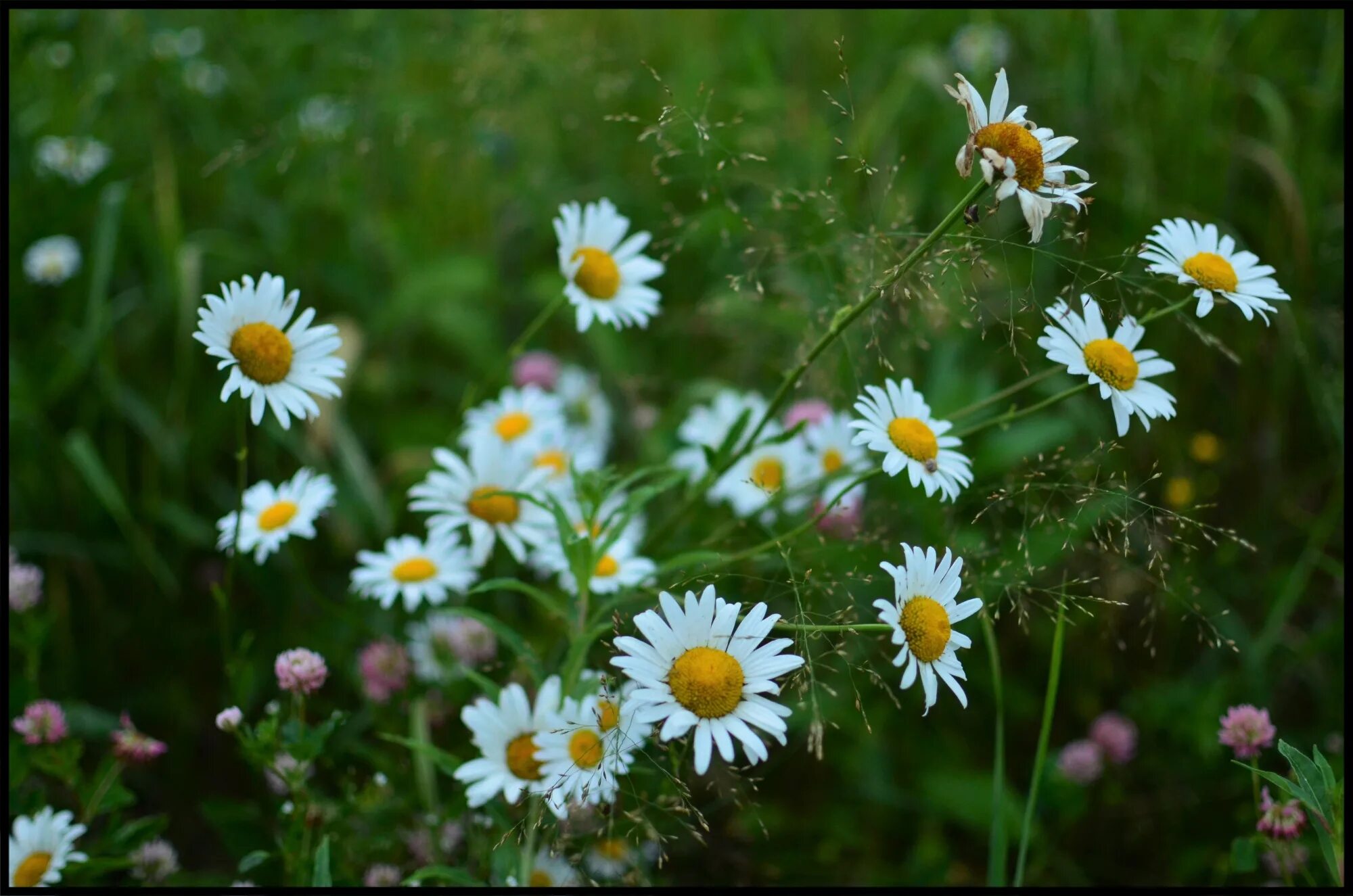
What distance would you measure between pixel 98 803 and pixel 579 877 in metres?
0.66

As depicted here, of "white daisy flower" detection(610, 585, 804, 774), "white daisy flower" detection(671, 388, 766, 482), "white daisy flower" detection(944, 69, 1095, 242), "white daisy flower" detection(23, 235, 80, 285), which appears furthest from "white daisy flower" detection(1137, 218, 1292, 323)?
"white daisy flower" detection(23, 235, 80, 285)

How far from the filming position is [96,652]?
202cm

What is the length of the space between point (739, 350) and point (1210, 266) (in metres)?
1.31

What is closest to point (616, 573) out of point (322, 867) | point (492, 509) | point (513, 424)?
point (492, 509)

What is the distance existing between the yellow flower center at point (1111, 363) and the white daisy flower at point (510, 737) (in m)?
0.75

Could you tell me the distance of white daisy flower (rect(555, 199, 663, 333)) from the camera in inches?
57.7

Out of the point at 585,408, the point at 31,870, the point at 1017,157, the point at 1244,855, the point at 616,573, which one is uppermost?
the point at 585,408

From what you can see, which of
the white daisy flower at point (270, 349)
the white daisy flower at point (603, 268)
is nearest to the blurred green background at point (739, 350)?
the white daisy flower at point (603, 268)

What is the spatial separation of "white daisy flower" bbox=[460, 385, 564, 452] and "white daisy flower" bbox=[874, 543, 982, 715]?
0.79 m

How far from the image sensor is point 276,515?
1.55m

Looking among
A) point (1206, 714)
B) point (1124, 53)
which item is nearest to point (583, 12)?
point (1124, 53)

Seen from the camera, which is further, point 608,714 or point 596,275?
point 596,275

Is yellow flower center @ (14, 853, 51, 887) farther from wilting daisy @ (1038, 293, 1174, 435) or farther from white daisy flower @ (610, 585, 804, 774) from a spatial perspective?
wilting daisy @ (1038, 293, 1174, 435)

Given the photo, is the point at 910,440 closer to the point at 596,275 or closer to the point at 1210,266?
the point at 1210,266
